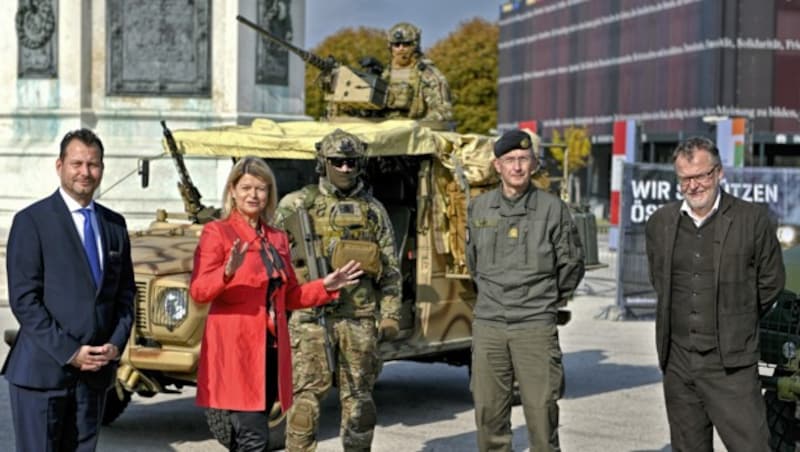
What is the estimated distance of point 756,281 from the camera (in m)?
6.60

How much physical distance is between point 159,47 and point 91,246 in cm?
1069

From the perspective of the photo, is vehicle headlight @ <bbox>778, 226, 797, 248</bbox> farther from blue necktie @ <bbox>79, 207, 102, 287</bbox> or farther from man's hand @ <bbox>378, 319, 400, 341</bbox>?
blue necktie @ <bbox>79, 207, 102, 287</bbox>

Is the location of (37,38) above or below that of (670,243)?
above

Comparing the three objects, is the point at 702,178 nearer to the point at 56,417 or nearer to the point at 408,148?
the point at 56,417

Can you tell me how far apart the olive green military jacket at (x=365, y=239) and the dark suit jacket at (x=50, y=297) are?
191 cm

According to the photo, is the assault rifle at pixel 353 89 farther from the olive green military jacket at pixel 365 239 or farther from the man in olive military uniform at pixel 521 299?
the man in olive military uniform at pixel 521 299

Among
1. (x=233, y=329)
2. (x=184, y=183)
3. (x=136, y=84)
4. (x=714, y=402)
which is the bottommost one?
(x=714, y=402)

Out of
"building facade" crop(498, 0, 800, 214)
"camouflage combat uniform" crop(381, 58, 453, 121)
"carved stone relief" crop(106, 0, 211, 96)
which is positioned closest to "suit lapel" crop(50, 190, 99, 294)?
"camouflage combat uniform" crop(381, 58, 453, 121)

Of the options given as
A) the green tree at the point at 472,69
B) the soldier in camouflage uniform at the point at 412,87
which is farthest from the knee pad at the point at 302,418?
the green tree at the point at 472,69

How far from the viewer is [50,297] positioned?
599 cm

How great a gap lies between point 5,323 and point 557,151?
51.3 meters

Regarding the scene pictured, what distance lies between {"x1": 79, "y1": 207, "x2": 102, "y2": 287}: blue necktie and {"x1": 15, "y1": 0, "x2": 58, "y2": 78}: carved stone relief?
11.2 m

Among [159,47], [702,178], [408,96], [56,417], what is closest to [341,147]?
[702,178]

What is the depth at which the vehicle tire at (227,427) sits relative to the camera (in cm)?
705
